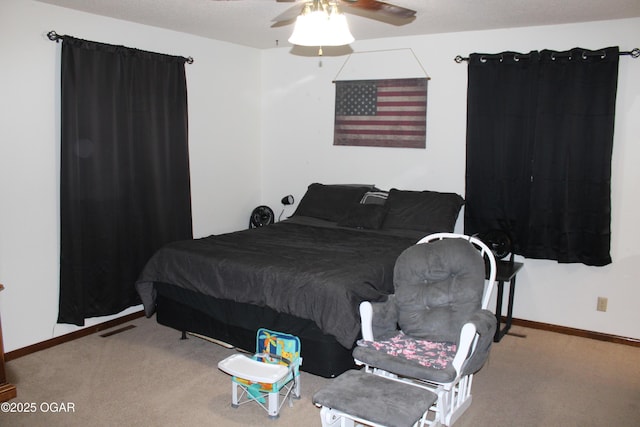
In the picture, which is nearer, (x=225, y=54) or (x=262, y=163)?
(x=225, y=54)

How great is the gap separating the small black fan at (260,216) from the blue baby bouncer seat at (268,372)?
222 centimetres

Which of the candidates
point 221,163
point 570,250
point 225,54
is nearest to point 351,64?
point 225,54

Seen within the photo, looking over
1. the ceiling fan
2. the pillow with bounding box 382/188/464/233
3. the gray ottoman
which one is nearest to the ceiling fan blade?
the ceiling fan

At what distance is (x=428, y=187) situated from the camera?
4590mm

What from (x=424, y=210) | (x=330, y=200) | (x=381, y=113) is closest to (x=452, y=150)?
(x=424, y=210)

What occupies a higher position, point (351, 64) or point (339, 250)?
point (351, 64)

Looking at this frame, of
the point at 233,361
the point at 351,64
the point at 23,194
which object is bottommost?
the point at 233,361

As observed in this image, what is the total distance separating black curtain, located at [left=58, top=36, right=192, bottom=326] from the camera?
12.2 feet

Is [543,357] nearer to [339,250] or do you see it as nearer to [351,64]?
[339,250]

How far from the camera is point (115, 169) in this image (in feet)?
13.0

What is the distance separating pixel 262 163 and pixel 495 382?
3.21 metres

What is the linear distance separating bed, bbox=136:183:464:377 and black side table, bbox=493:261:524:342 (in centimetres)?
49

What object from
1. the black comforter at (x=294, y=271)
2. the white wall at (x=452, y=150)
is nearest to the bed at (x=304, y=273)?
the black comforter at (x=294, y=271)

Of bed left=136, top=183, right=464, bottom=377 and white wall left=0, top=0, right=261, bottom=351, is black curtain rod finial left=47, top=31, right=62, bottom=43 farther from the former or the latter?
bed left=136, top=183, right=464, bottom=377
